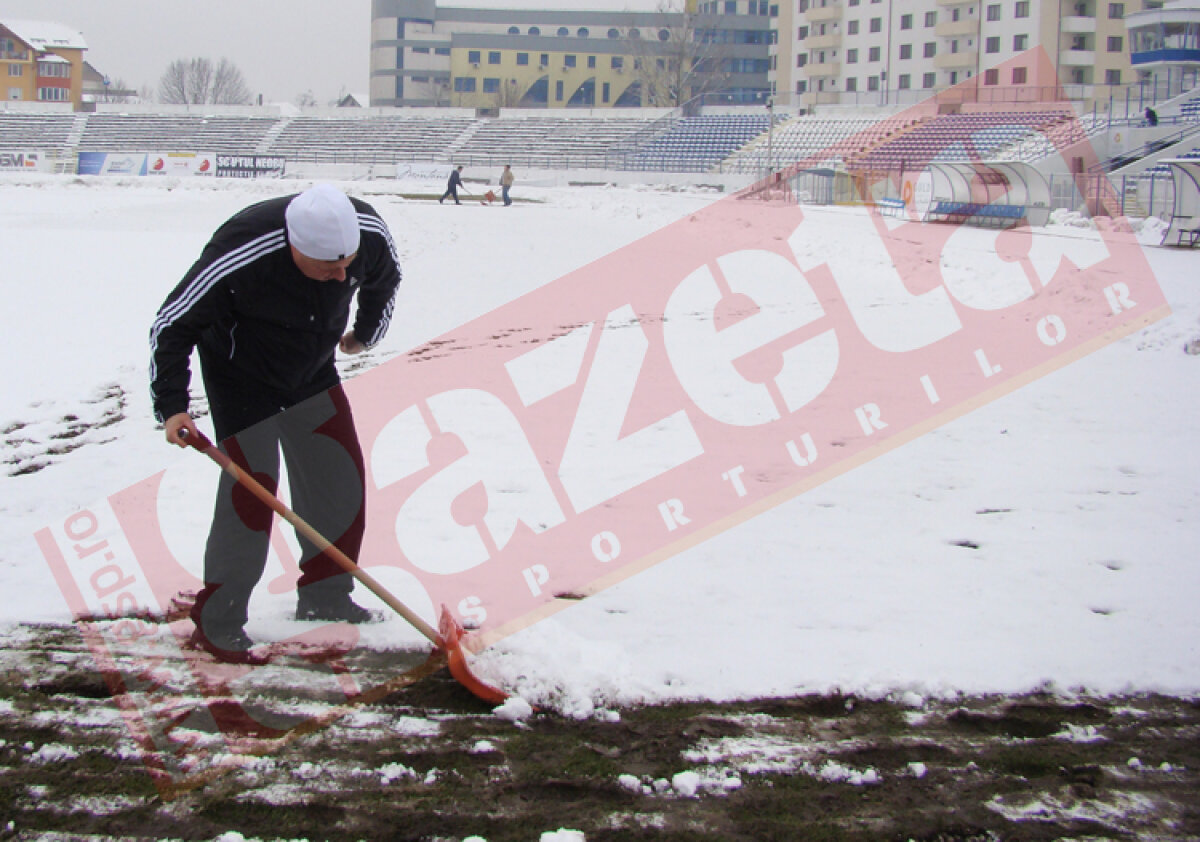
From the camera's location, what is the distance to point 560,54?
97.1m

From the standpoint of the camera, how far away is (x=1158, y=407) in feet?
24.4

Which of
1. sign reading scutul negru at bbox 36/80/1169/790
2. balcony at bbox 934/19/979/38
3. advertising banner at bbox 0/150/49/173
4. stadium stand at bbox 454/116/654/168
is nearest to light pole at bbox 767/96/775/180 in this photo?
stadium stand at bbox 454/116/654/168

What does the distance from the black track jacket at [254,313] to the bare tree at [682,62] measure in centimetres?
7313

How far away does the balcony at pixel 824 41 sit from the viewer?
6656 cm

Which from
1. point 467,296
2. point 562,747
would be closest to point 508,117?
point 467,296

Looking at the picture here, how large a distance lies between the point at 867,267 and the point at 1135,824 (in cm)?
1267

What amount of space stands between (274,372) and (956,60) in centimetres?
6337

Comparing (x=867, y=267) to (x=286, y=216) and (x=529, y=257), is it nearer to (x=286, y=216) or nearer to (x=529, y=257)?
(x=529, y=257)

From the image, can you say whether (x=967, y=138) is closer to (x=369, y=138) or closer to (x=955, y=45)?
(x=955, y=45)

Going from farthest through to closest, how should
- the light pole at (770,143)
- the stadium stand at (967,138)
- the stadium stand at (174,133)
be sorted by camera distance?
the stadium stand at (174,133) < the stadium stand at (967,138) < the light pole at (770,143)

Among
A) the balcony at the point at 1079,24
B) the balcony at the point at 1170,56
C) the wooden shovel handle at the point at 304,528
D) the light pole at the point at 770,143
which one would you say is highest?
the balcony at the point at 1079,24

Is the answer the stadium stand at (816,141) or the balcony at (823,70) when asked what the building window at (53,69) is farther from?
the stadium stand at (816,141)

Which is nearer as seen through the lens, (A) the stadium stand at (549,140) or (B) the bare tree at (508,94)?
(A) the stadium stand at (549,140)

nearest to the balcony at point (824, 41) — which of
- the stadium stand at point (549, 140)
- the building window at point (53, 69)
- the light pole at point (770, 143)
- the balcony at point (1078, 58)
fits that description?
the balcony at point (1078, 58)
